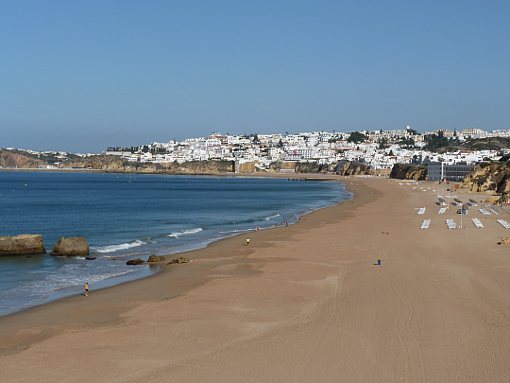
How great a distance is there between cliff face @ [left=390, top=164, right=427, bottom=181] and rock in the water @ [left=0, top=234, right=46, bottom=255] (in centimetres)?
12197

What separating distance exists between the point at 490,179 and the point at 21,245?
217ft

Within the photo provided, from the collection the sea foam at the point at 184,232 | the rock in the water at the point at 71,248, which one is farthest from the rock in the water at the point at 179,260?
the sea foam at the point at 184,232

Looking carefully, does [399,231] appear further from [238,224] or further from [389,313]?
[389,313]

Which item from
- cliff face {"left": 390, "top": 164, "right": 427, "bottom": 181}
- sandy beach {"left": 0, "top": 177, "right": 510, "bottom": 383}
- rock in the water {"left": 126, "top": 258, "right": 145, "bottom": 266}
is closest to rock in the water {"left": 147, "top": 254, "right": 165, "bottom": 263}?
rock in the water {"left": 126, "top": 258, "right": 145, "bottom": 266}

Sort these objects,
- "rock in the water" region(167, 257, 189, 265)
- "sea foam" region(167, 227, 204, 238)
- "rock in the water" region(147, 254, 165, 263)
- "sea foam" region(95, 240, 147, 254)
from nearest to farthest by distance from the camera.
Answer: "rock in the water" region(167, 257, 189, 265) → "rock in the water" region(147, 254, 165, 263) → "sea foam" region(95, 240, 147, 254) → "sea foam" region(167, 227, 204, 238)

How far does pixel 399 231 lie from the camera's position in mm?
36438

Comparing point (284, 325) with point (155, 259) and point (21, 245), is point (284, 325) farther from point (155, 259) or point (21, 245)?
point (21, 245)

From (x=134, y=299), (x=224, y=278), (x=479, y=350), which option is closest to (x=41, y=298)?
(x=134, y=299)

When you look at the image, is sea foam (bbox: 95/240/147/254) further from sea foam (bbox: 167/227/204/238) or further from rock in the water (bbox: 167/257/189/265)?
rock in the water (bbox: 167/257/189/265)

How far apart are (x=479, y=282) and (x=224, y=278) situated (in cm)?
866

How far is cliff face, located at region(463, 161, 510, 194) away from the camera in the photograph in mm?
73188

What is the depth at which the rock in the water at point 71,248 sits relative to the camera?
28.1 metres

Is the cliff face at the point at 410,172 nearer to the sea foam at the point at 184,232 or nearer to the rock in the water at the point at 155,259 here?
the sea foam at the point at 184,232

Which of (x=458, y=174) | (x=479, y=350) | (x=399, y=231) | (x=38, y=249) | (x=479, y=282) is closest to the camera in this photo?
(x=479, y=350)
